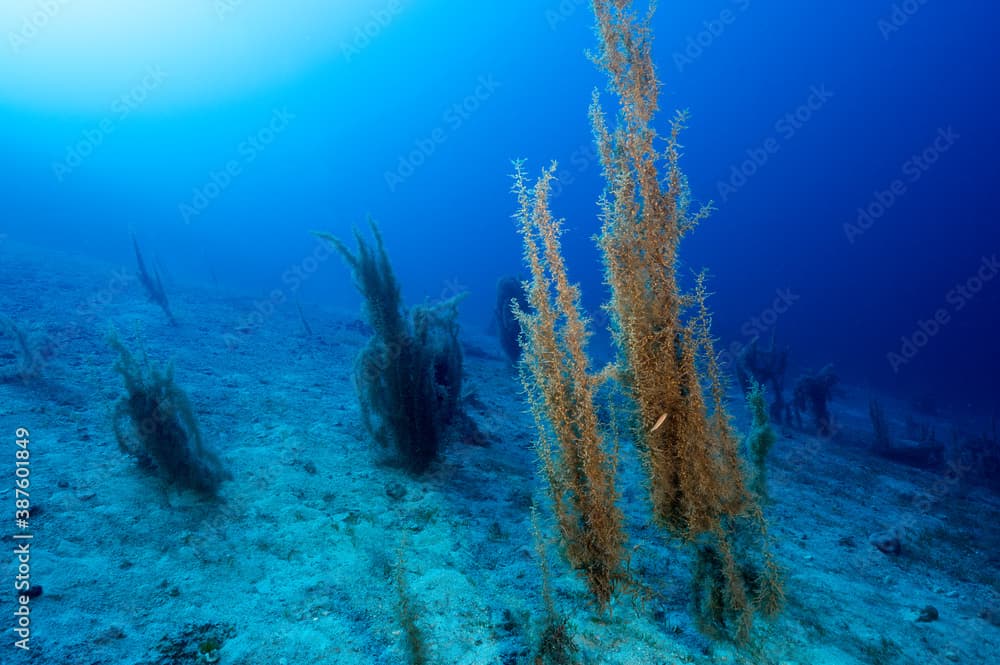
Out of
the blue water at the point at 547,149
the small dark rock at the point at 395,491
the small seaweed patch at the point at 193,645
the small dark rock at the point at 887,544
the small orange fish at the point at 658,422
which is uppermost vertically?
the blue water at the point at 547,149

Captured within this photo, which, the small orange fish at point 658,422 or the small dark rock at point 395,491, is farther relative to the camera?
the small dark rock at point 395,491

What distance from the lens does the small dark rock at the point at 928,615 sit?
357cm

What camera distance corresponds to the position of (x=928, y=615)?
142 inches

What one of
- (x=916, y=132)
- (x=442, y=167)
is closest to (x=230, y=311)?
(x=916, y=132)

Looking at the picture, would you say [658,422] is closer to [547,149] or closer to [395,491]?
[395,491]

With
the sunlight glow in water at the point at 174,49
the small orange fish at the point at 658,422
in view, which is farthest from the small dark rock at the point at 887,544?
the sunlight glow in water at the point at 174,49

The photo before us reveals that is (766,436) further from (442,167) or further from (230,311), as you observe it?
(442,167)

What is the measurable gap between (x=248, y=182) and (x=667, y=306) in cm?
23209

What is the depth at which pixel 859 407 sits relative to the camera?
55.9 ft

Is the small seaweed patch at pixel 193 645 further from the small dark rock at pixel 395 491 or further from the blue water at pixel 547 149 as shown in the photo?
the blue water at pixel 547 149

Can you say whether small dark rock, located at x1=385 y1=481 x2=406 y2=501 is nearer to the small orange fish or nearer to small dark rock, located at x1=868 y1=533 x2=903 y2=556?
the small orange fish

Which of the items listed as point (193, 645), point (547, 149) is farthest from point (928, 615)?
point (547, 149)

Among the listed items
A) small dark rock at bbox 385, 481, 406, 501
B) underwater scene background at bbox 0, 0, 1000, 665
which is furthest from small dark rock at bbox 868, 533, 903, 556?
small dark rock at bbox 385, 481, 406, 501

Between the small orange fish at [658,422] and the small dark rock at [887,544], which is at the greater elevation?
the small orange fish at [658,422]
